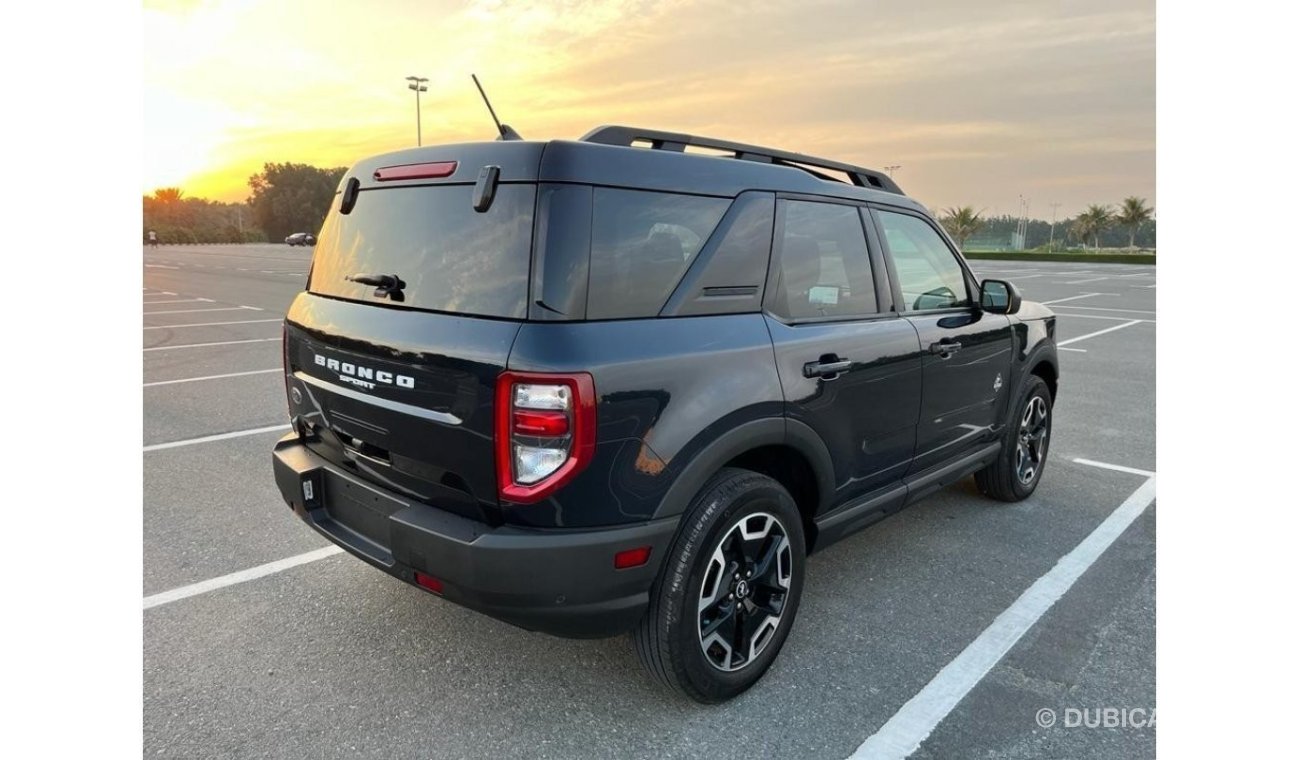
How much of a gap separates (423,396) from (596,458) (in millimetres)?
611

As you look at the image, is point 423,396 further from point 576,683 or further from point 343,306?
point 576,683

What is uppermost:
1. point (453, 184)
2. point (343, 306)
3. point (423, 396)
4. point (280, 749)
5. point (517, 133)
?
point (517, 133)

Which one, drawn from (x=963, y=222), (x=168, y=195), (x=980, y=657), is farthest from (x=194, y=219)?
(x=980, y=657)

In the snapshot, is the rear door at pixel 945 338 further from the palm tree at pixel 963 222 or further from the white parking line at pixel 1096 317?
the palm tree at pixel 963 222

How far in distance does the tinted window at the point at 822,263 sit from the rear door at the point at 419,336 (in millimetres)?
1095

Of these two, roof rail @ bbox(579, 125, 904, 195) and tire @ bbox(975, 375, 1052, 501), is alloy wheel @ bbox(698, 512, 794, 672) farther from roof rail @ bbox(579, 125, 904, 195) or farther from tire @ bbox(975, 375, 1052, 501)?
tire @ bbox(975, 375, 1052, 501)

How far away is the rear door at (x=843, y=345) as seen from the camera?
2.90 m

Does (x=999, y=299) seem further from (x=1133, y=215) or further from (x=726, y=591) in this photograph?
(x=1133, y=215)

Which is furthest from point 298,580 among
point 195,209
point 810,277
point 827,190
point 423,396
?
point 195,209

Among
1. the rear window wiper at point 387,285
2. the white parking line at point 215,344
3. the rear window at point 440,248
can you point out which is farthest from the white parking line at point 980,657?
the white parking line at point 215,344

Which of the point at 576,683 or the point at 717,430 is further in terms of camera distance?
the point at 576,683

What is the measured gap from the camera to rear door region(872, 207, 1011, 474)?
3584mm

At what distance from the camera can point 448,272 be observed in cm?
252

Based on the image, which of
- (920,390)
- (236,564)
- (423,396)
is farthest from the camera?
(236,564)
